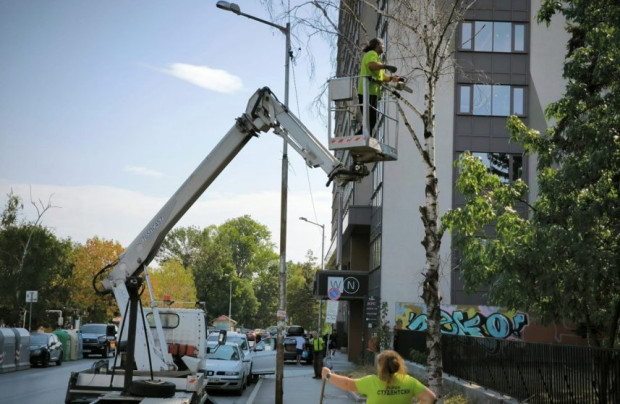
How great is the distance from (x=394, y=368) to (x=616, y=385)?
18.9ft

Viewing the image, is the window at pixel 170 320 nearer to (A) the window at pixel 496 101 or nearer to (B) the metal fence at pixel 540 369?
(B) the metal fence at pixel 540 369

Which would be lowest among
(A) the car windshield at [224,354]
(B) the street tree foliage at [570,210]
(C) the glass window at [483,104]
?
(A) the car windshield at [224,354]

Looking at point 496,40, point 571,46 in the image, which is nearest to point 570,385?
point 571,46

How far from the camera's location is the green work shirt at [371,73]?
1148 centimetres

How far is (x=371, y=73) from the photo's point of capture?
11.6 metres

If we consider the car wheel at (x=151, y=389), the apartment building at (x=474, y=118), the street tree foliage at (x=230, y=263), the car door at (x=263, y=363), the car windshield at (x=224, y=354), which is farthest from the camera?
the street tree foliage at (x=230, y=263)

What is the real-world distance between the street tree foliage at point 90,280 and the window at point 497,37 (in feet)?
132

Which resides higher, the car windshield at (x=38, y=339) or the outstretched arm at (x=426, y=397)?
the outstretched arm at (x=426, y=397)

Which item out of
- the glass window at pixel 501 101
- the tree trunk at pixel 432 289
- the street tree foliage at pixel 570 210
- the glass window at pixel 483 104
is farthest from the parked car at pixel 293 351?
the tree trunk at pixel 432 289

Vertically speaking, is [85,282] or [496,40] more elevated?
[496,40]

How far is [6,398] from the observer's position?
18.9 metres

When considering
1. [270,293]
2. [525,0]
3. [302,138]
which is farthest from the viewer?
[270,293]

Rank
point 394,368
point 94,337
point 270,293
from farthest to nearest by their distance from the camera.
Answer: point 270,293
point 94,337
point 394,368

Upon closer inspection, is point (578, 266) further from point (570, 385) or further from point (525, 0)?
point (525, 0)
